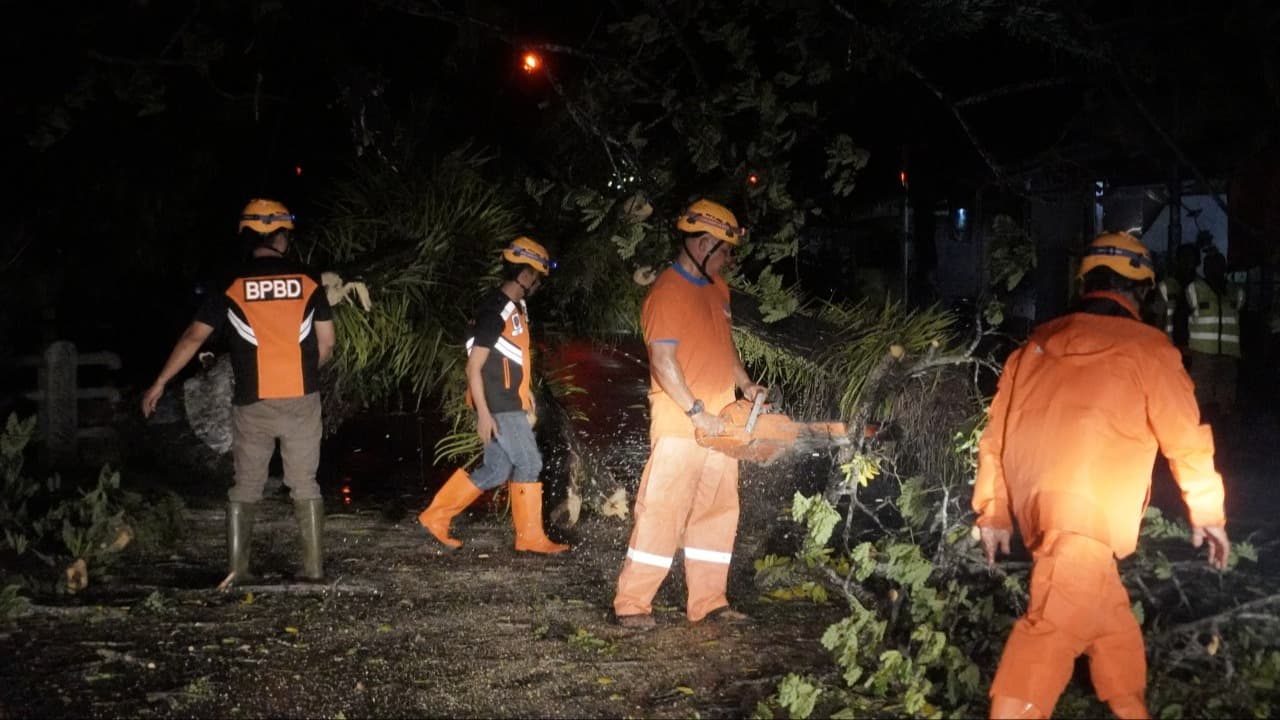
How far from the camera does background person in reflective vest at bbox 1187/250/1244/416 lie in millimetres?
10758

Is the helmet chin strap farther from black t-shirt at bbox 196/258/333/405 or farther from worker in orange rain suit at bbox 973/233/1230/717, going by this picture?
black t-shirt at bbox 196/258/333/405

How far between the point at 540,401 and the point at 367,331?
4.69 ft

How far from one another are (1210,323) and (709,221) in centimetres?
708

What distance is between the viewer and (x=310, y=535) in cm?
623

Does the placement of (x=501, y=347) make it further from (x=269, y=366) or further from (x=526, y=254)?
(x=269, y=366)

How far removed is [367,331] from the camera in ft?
28.6

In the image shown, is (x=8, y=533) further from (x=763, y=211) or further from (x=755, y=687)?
(x=763, y=211)

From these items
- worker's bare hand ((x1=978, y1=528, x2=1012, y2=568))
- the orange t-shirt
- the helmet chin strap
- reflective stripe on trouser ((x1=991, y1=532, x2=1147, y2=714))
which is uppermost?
the helmet chin strap

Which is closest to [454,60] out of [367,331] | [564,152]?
[564,152]

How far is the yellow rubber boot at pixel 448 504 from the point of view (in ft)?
23.1

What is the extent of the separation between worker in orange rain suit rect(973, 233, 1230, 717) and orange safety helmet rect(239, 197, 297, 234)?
3.87m

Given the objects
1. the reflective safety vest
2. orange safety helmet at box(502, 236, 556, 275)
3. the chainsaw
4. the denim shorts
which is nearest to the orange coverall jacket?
the chainsaw

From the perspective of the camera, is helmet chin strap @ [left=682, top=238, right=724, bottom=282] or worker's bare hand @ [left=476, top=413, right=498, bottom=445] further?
worker's bare hand @ [left=476, top=413, right=498, bottom=445]

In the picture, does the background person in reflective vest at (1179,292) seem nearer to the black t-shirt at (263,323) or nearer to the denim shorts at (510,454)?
the denim shorts at (510,454)
